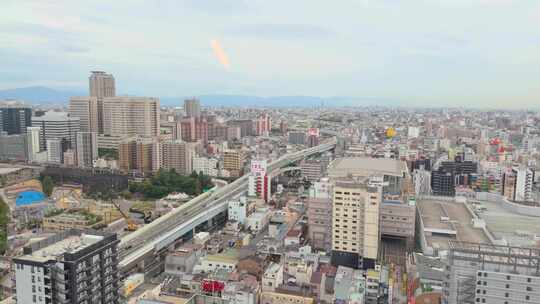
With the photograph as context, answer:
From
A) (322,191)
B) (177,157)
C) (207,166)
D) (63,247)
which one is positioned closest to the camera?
(63,247)

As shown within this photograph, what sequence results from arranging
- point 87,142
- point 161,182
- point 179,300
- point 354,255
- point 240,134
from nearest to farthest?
1. point 179,300
2. point 354,255
3. point 161,182
4. point 87,142
5. point 240,134

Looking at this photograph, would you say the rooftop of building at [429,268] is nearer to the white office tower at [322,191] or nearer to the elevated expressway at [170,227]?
the white office tower at [322,191]

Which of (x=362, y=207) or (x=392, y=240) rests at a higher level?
(x=362, y=207)

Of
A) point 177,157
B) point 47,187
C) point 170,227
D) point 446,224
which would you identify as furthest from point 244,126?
point 446,224

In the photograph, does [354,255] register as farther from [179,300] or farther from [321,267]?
[179,300]

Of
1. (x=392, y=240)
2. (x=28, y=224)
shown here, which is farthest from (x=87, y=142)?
(x=392, y=240)

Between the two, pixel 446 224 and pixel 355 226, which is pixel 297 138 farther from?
pixel 355 226

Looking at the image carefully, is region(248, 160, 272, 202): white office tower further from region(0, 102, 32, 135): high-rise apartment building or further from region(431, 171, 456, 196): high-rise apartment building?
region(0, 102, 32, 135): high-rise apartment building
